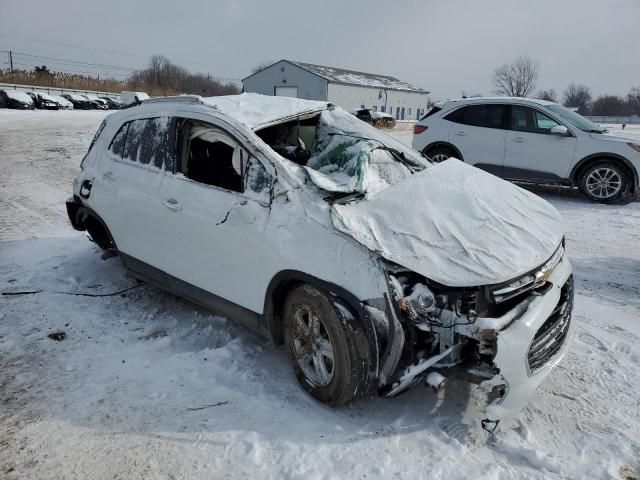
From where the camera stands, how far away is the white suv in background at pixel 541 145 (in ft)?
27.8

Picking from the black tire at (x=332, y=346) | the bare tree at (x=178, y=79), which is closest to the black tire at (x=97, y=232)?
the black tire at (x=332, y=346)

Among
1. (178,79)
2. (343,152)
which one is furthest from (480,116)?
(178,79)

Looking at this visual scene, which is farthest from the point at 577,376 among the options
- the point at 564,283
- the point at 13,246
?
the point at 13,246

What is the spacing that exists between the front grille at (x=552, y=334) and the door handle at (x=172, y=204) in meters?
2.64

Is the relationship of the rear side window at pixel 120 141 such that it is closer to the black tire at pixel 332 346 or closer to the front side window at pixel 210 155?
the front side window at pixel 210 155

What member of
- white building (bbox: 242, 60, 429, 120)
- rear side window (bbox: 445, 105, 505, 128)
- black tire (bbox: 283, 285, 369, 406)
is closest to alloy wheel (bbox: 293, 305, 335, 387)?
black tire (bbox: 283, 285, 369, 406)

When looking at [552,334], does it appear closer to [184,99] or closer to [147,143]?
[184,99]

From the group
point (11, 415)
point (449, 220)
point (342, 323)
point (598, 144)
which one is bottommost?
point (11, 415)

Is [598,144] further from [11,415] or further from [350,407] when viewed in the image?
[11,415]

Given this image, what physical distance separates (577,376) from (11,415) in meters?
3.72

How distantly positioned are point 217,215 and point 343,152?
3.72 ft

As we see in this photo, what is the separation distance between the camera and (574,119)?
8906 millimetres

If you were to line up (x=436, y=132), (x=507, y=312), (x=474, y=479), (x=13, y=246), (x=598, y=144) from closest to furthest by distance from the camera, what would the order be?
(x=474, y=479) → (x=507, y=312) → (x=13, y=246) → (x=598, y=144) → (x=436, y=132)

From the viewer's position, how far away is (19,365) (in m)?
3.58
